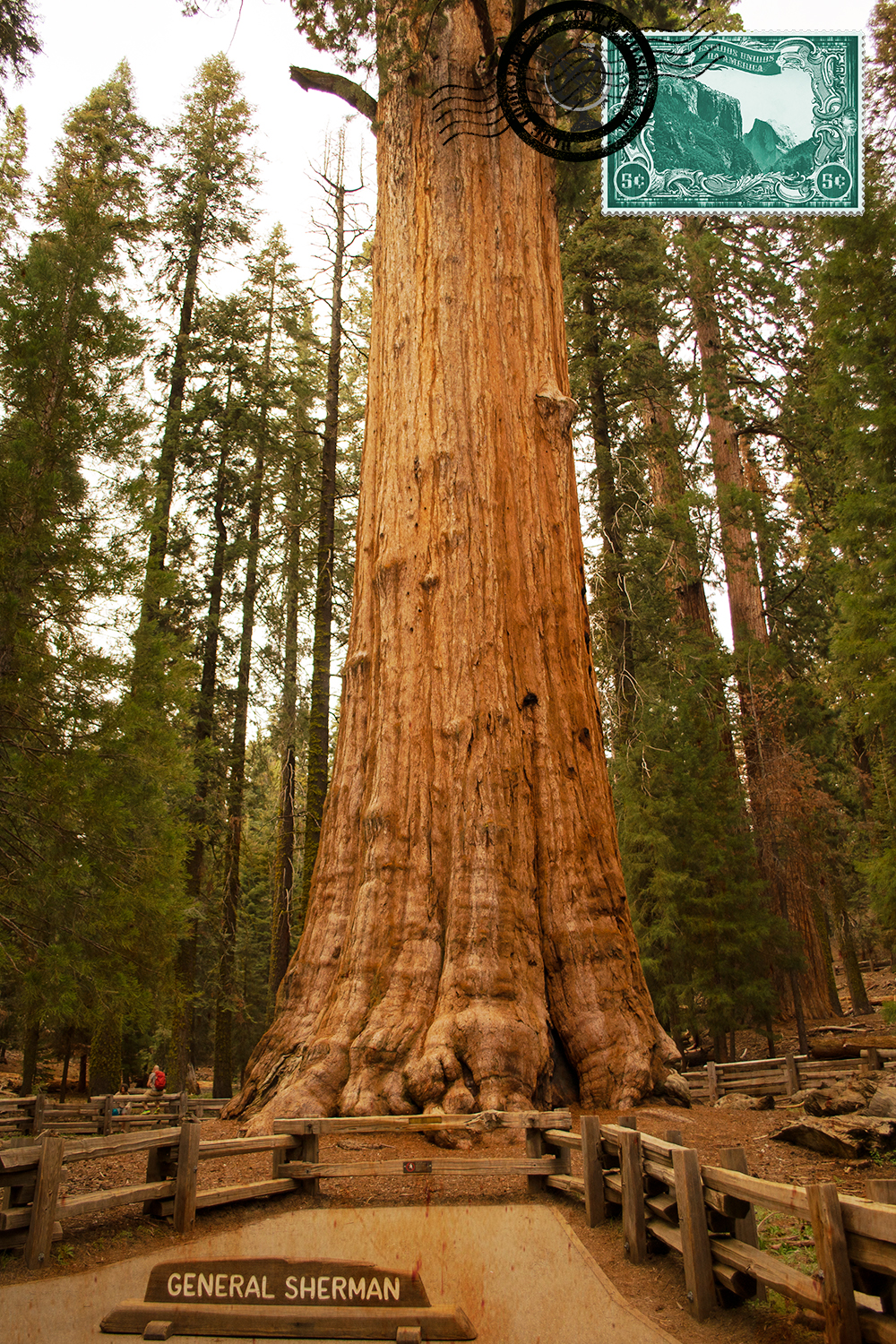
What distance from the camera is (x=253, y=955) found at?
29609 millimetres

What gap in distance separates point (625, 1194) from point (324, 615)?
12650mm

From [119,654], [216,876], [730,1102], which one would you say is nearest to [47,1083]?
[216,876]

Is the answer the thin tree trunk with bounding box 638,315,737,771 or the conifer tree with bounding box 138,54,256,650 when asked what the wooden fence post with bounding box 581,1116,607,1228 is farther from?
the conifer tree with bounding box 138,54,256,650

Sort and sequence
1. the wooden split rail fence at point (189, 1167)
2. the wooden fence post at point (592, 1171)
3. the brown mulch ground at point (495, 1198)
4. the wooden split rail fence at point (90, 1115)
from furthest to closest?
the wooden split rail fence at point (90, 1115) < the wooden fence post at point (592, 1171) < the wooden split rail fence at point (189, 1167) < the brown mulch ground at point (495, 1198)

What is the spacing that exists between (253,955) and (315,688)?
55.4 ft

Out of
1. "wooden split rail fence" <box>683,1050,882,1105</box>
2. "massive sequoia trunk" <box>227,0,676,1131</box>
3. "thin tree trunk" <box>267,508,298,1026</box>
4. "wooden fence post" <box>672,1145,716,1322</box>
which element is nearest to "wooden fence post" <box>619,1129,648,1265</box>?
"wooden fence post" <box>672,1145,716,1322</box>

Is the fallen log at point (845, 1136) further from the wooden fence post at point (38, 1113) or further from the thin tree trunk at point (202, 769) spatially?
the thin tree trunk at point (202, 769)

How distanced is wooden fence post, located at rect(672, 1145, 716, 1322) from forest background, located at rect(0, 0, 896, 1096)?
582cm

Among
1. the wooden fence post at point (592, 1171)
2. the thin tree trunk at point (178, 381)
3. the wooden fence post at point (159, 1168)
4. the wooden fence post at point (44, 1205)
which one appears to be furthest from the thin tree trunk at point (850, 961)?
the wooden fence post at point (44, 1205)

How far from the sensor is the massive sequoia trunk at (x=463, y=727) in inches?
267

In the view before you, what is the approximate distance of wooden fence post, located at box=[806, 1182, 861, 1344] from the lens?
2744 mm

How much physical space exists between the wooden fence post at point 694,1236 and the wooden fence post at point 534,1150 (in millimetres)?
1817

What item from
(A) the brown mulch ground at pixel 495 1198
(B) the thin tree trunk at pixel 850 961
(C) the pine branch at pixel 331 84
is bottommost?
(A) the brown mulch ground at pixel 495 1198

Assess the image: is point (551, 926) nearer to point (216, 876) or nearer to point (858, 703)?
point (858, 703)
